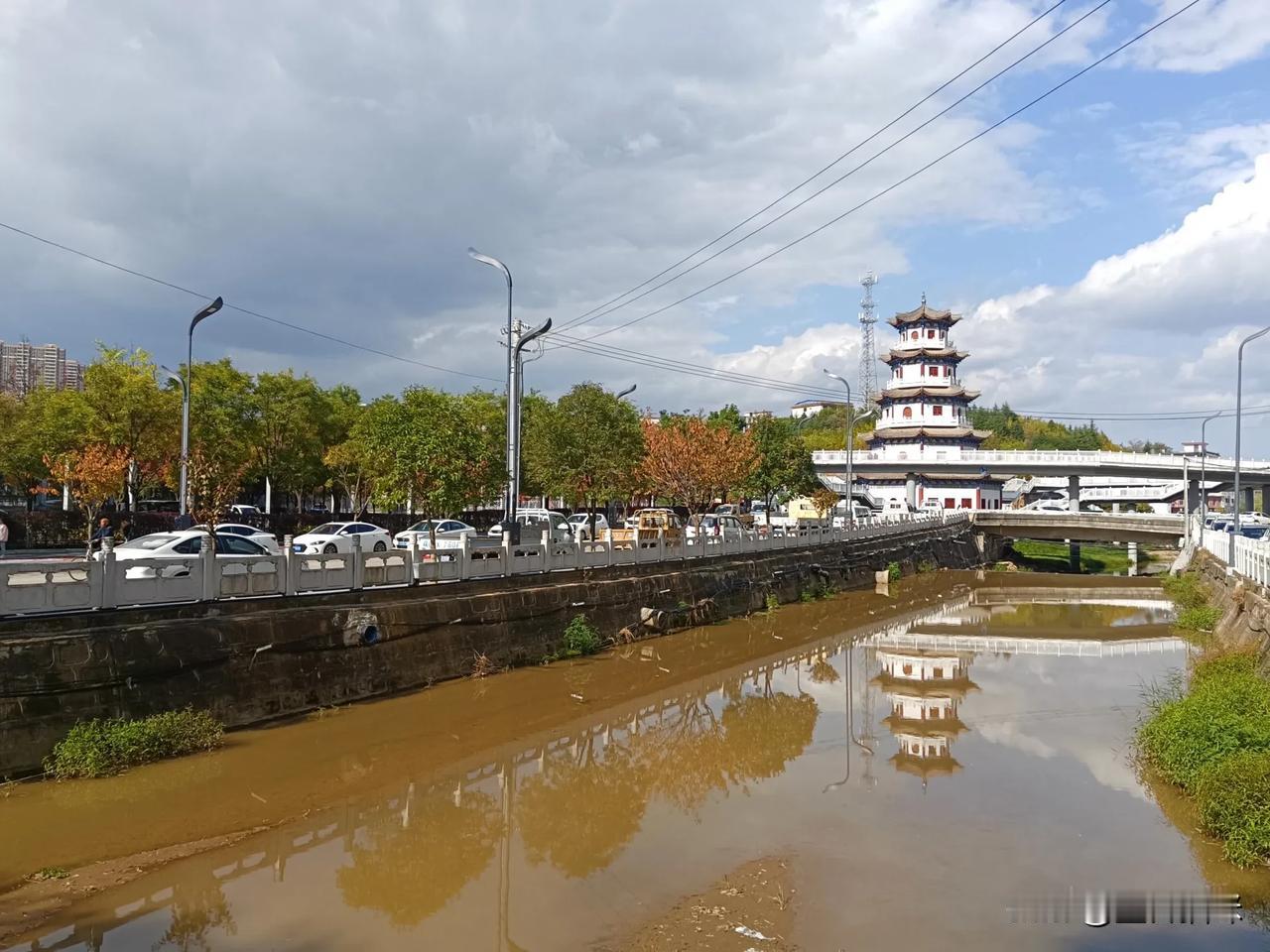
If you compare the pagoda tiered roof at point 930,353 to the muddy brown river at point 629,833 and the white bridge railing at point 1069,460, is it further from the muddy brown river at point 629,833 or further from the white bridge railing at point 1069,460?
the muddy brown river at point 629,833

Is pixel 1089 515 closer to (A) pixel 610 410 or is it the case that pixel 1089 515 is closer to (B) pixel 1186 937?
(A) pixel 610 410

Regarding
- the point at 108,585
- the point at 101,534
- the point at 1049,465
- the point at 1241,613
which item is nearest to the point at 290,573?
the point at 108,585

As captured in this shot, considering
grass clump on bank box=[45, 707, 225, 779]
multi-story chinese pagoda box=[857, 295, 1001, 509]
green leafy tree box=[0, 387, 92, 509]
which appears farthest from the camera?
multi-story chinese pagoda box=[857, 295, 1001, 509]

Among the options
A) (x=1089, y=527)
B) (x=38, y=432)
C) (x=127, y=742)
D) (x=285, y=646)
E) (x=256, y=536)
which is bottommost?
(x=127, y=742)

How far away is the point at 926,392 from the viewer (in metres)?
75.4

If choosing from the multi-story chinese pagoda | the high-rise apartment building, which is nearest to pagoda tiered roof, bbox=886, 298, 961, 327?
the multi-story chinese pagoda

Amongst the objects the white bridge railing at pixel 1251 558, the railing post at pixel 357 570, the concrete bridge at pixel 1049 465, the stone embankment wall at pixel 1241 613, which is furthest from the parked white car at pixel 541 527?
the concrete bridge at pixel 1049 465

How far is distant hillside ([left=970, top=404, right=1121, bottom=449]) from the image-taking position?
12631 cm

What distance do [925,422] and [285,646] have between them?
6940 cm

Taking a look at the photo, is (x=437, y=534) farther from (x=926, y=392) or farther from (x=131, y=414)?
(x=926, y=392)

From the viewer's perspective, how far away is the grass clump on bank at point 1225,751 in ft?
30.3

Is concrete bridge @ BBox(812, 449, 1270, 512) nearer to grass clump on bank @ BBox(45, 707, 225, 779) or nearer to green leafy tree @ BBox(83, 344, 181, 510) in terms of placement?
green leafy tree @ BBox(83, 344, 181, 510)

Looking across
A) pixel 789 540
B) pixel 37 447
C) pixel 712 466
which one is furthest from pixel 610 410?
pixel 37 447

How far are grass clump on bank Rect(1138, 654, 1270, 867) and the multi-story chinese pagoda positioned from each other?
197 feet
